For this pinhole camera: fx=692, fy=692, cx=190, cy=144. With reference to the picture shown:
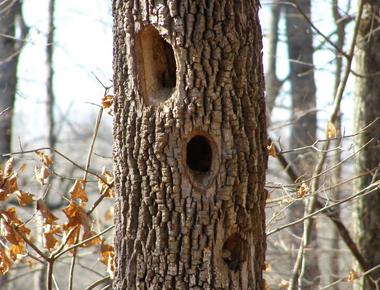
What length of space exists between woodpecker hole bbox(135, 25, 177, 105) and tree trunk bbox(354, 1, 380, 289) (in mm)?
4041

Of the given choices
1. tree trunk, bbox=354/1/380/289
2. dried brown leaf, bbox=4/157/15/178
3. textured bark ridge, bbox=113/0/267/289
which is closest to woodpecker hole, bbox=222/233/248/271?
textured bark ridge, bbox=113/0/267/289

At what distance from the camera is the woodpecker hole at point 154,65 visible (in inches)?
132

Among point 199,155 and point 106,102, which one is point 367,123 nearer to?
point 106,102

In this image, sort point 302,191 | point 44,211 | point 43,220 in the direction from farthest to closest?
point 302,191, point 43,220, point 44,211

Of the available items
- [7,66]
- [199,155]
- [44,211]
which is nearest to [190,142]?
[199,155]

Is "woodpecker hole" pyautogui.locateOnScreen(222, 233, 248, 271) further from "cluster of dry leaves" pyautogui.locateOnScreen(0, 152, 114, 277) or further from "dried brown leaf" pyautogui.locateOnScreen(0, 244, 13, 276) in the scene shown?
"dried brown leaf" pyautogui.locateOnScreen(0, 244, 13, 276)

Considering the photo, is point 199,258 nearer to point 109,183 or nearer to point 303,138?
point 109,183

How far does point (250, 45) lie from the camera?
11.1ft

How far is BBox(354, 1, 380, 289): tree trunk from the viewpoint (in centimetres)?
707

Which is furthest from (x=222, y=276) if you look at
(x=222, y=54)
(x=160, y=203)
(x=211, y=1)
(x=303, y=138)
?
(x=303, y=138)

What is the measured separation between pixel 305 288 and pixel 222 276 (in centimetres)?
571

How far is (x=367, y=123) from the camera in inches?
283

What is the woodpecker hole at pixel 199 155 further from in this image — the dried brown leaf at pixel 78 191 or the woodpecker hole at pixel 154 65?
the dried brown leaf at pixel 78 191

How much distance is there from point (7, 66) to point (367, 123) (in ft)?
17.5
